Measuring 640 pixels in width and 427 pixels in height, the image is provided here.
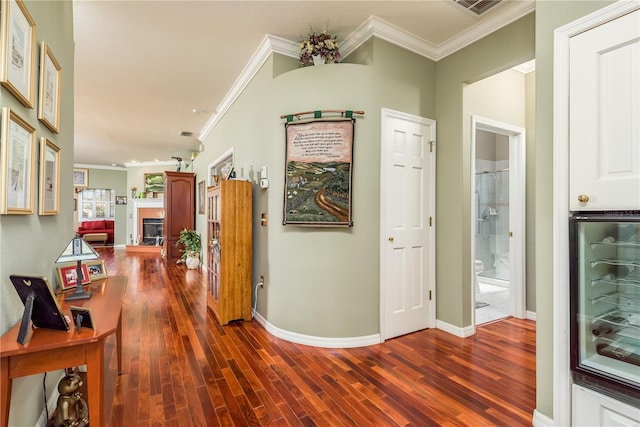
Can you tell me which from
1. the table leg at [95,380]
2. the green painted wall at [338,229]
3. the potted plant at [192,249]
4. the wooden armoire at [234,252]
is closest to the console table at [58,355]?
the table leg at [95,380]

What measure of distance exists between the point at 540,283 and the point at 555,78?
1114 millimetres

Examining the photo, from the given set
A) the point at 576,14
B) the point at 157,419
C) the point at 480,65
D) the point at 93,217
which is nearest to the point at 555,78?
the point at 576,14

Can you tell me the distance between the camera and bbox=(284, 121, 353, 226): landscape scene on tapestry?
106 inches

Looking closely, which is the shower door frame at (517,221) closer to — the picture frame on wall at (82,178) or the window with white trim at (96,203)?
the window with white trim at (96,203)

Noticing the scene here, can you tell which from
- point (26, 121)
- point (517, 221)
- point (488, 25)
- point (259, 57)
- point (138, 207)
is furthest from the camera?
point (138, 207)

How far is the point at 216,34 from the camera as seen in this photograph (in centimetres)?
292

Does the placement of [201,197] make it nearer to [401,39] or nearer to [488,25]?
[401,39]

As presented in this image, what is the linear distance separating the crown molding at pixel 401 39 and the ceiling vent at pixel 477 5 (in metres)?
0.13

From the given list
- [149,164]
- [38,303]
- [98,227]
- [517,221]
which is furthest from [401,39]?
[98,227]

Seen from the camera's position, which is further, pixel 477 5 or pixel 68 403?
pixel 477 5

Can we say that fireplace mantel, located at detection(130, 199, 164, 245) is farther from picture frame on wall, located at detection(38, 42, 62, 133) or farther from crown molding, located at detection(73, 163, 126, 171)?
picture frame on wall, located at detection(38, 42, 62, 133)

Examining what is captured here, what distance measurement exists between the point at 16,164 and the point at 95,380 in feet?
3.29

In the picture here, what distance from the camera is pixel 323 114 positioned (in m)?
2.75

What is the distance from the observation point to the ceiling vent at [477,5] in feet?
8.05
